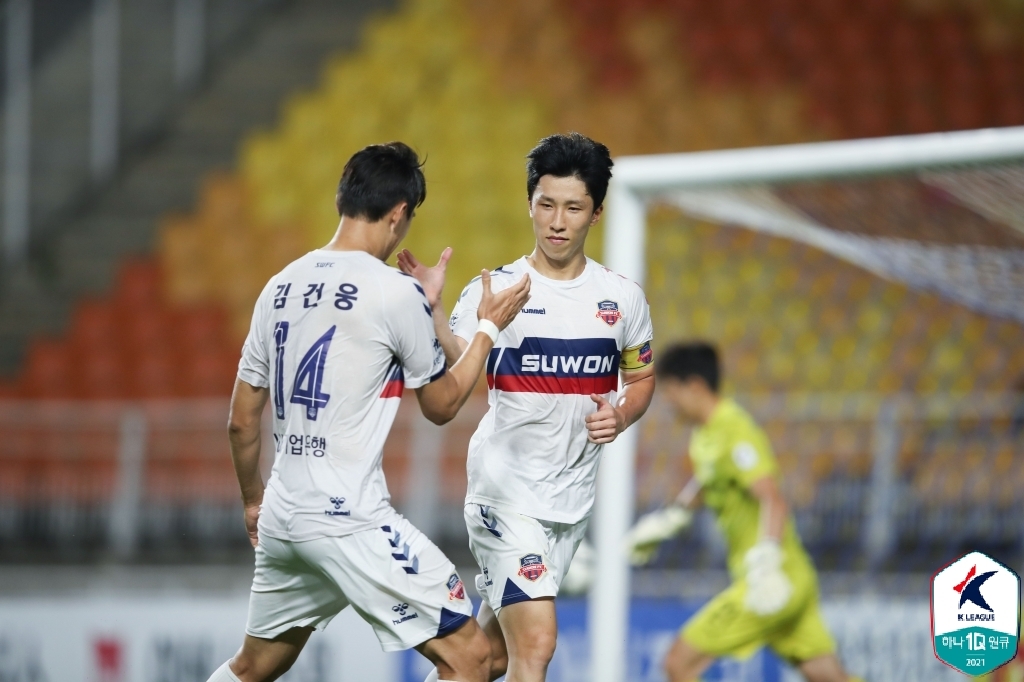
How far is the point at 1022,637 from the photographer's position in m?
6.48

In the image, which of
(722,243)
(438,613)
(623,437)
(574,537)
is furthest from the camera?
(722,243)

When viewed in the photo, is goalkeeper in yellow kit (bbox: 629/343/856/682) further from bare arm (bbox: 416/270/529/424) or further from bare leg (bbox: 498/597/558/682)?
bare arm (bbox: 416/270/529/424)

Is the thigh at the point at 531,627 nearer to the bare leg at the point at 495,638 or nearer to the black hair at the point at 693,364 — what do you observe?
the bare leg at the point at 495,638

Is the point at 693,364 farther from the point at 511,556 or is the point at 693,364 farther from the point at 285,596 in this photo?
the point at 285,596

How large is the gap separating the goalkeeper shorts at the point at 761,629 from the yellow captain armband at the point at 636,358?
81.2 inches

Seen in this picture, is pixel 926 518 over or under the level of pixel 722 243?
under

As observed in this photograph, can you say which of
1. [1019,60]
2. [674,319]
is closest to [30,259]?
[674,319]

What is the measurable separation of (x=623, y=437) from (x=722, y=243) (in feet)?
9.04

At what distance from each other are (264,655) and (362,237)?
1.35m

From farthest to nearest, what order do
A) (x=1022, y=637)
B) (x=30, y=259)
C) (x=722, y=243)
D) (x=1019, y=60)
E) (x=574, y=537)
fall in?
(x=30, y=259), (x=1019, y=60), (x=722, y=243), (x=1022, y=637), (x=574, y=537)

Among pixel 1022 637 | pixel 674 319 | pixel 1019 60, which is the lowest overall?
pixel 1022 637

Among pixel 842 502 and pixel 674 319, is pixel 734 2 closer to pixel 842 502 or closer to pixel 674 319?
pixel 674 319

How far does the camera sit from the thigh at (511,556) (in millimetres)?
4094

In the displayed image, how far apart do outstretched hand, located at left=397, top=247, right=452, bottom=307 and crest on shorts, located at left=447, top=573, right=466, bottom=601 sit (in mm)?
814
